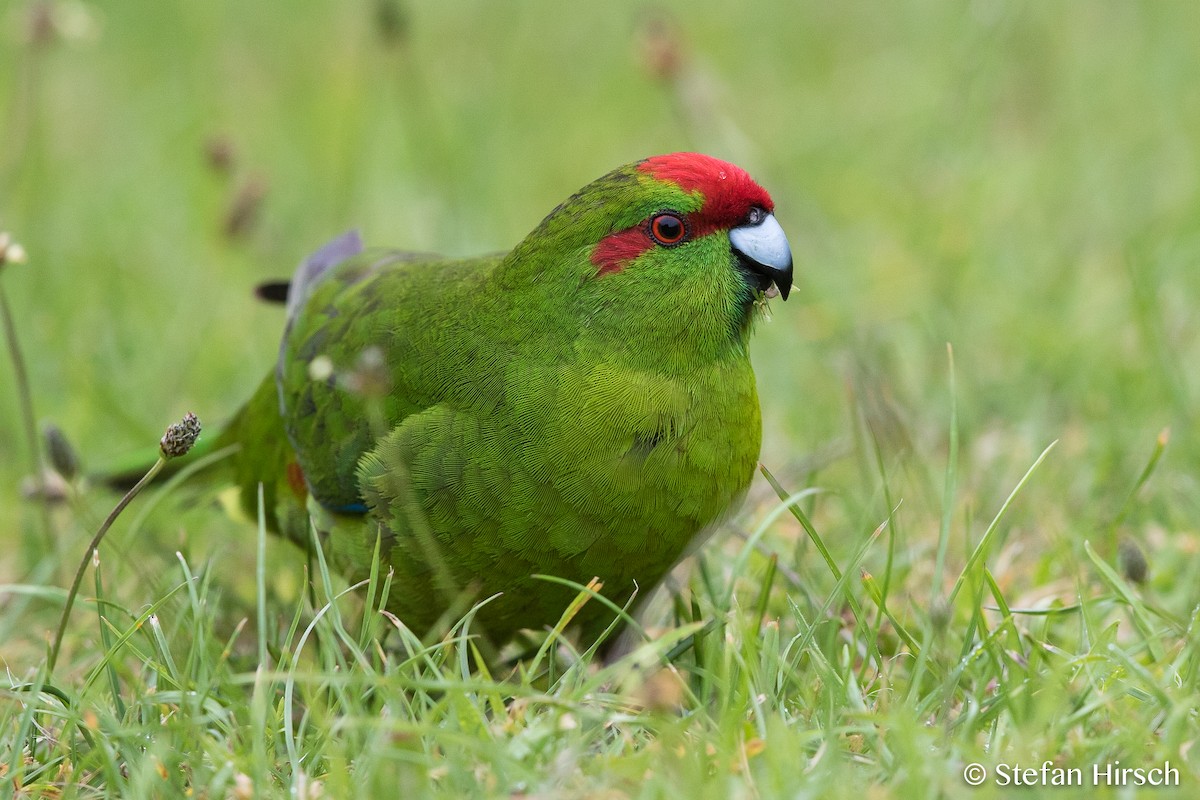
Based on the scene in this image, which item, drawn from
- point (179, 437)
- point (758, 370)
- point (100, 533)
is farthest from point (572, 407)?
point (758, 370)

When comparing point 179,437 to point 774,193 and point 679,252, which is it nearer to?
Answer: point 679,252

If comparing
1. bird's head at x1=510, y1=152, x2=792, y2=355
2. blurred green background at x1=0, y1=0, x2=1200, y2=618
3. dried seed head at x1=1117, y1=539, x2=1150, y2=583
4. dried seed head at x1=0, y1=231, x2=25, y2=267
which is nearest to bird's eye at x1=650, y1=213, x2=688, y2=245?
bird's head at x1=510, y1=152, x2=792, y2=355

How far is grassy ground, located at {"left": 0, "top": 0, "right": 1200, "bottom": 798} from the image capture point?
2.54m

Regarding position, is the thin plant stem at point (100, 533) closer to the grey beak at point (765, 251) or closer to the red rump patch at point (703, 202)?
the red rump patch at point (703, 202)

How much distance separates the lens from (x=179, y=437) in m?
2.67

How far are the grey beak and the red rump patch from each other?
0.04 metres

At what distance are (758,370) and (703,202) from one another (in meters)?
2.14

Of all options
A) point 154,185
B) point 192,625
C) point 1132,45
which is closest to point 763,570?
point 192,625

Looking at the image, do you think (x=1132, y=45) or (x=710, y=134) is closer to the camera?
(x=710, y=134)

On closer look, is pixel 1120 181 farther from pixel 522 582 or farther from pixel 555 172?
pixel 522 582

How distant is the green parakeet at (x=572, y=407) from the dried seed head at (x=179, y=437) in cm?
36

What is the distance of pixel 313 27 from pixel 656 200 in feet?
20.8

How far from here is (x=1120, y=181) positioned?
6.18 m

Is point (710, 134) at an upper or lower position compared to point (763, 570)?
upper
